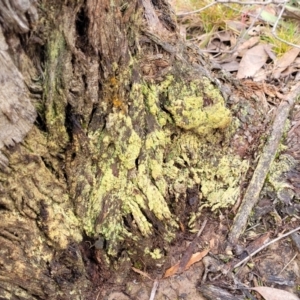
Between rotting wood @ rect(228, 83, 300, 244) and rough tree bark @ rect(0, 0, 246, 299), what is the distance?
0.17 ft

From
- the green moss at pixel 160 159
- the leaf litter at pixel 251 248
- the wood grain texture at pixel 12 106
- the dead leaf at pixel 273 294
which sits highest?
the wood grain texture at pixel 12 106

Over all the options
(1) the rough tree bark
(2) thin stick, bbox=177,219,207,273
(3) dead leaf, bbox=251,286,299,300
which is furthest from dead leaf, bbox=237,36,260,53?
(3) dead leaf, bbox=251,286,299,300

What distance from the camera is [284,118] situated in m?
1.58

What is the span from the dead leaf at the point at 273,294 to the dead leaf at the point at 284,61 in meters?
0.94

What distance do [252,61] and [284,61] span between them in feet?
0.46

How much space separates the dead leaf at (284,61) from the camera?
190 centimetres

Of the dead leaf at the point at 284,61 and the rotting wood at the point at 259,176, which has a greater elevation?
the rotting wood at the point at 259,176

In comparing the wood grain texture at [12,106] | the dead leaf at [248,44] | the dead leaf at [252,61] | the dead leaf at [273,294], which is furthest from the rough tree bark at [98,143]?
the dead leaf at [248,44]

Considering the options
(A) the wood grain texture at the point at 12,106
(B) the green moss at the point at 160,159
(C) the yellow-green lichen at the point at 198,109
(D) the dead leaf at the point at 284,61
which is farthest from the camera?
(D) the dead leaf at the point at 284,61

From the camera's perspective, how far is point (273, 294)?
1308mm

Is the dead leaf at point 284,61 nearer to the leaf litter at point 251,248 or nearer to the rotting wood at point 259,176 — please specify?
the leaf litter at point 251,248

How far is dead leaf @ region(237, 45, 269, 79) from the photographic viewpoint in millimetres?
1935

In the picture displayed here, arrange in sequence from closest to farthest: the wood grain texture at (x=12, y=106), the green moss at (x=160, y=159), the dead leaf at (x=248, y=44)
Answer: the wood grain texture at (x=12, y=106), the green moss at (x=160, y=159), the dead leaf at (x=248, y=44)

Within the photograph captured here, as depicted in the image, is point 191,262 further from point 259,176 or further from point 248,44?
point 248,44
